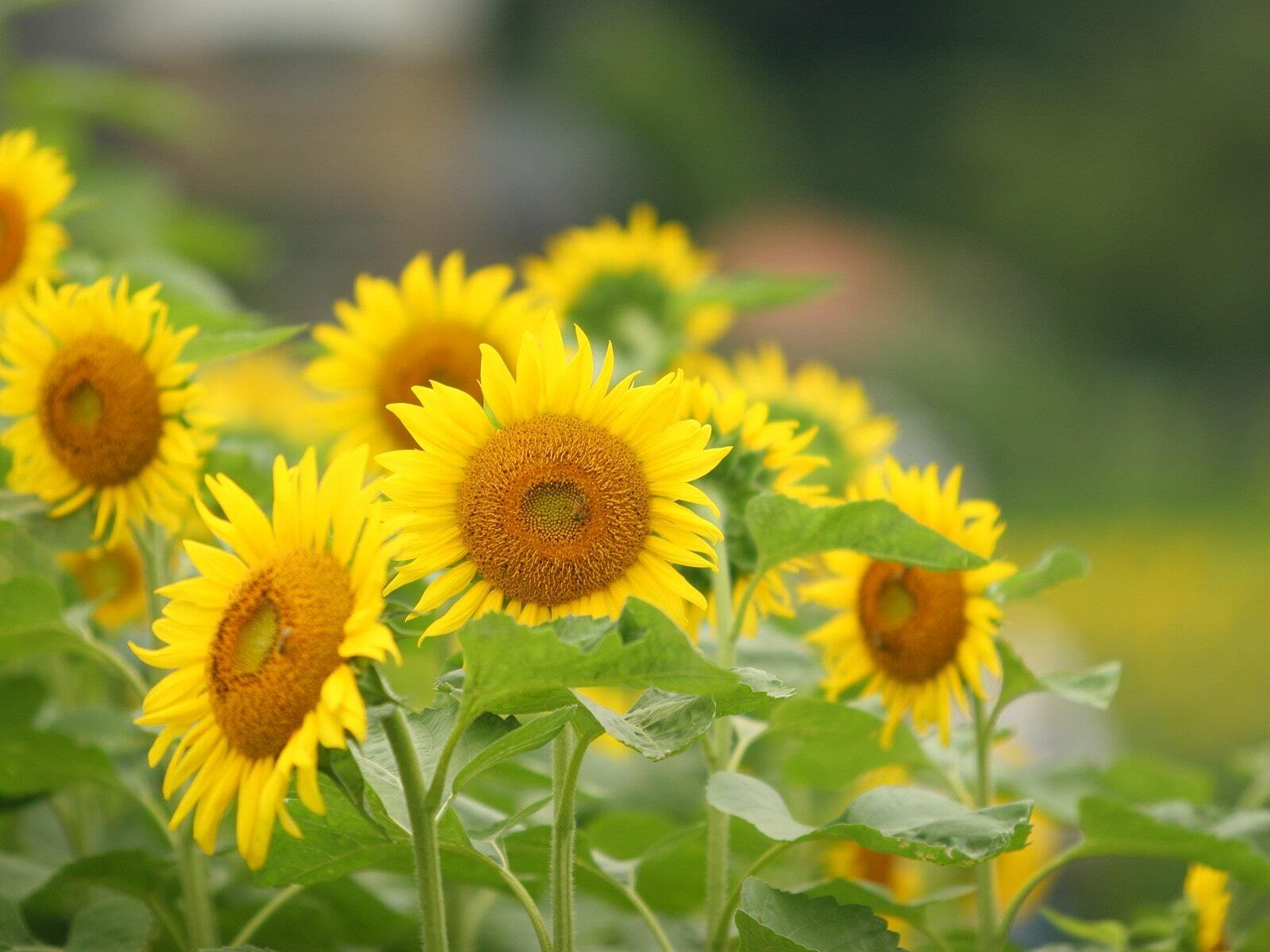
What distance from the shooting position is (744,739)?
704mm

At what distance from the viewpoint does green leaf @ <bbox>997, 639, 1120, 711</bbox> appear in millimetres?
707

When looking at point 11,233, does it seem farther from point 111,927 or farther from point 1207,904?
point 1207,904

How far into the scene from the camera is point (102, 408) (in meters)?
0.71

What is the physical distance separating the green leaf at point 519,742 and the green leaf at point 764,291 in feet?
1.53

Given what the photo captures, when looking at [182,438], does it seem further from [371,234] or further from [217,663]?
[371,234]

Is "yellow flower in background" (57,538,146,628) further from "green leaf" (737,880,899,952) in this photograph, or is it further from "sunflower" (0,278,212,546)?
"green leaf" (737,880,899,952)

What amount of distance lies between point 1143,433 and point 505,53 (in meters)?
8.77

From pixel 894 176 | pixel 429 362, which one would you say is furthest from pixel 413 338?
pixel 894 176

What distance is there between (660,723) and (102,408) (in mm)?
335

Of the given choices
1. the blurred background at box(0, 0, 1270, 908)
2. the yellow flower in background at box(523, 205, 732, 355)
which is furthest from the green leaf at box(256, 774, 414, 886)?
the blurred background at box(0, 0, 1270, 908)

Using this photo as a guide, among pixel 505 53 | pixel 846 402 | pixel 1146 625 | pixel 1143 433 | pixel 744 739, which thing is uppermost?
pixel 505 53

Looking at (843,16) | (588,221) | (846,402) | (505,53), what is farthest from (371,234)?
(846,402)

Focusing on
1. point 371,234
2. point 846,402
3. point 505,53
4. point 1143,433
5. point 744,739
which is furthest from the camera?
point 505,53

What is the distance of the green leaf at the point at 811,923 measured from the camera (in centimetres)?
58
